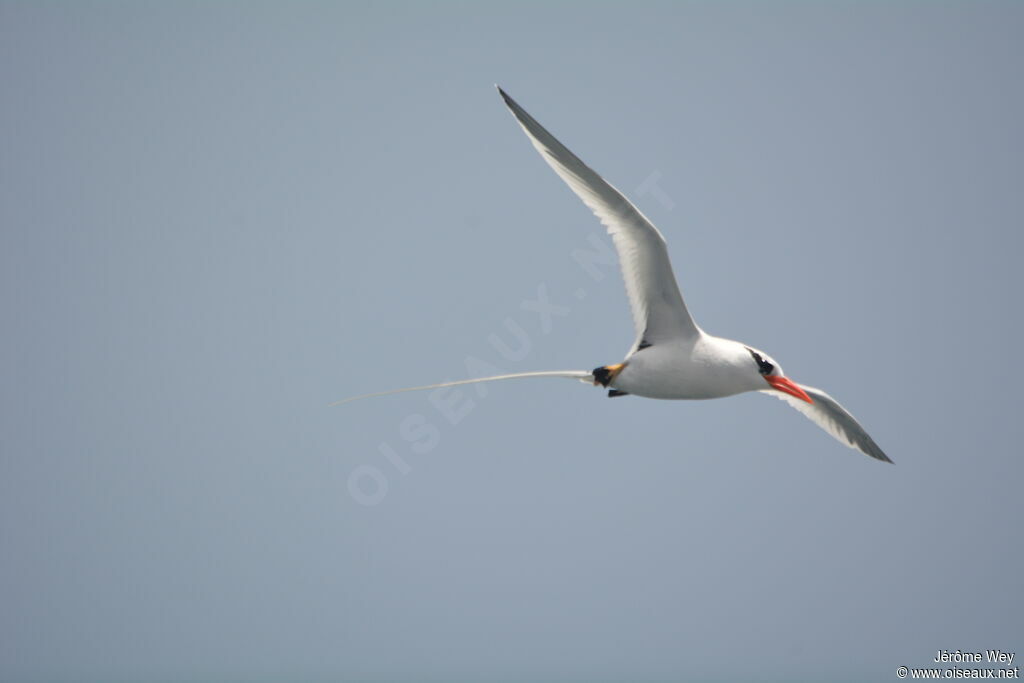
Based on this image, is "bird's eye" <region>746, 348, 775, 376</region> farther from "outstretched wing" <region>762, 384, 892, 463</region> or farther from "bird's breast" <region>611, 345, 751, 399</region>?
"outstretched wing" <region>762, 384, 892, 463</region>

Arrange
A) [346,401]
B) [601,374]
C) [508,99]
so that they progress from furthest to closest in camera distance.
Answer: [601,374]
[346,401]
[508,99]

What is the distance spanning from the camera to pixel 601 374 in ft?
32.7

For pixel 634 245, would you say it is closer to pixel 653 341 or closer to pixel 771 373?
pixel 653 341

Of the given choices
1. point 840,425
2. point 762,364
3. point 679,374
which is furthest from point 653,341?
point 840,425

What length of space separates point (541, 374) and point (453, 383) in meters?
0.92

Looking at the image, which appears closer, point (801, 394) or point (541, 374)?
point (541, 374)

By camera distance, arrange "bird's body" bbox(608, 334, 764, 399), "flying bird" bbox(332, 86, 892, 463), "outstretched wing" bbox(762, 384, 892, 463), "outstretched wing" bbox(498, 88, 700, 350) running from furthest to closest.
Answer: "outstretched wing" bbox(762, 384, 892, 463), "bird's body" bbox(608, 334, 764, 399), "flying bird" bbox(332, 86, 892, 463), "outstretched wing" bbox(498, 88, 700, 350)

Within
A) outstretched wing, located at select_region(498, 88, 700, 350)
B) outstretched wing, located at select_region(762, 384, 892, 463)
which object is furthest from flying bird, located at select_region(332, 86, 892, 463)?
outstretched wing, located at select_region(762, 384, 892, 463)

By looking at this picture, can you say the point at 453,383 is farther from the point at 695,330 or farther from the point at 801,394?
the point at 801,394

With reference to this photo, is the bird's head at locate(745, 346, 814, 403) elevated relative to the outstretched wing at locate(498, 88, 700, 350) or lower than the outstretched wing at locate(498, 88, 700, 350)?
lower

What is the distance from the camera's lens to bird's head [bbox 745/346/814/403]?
979 cm

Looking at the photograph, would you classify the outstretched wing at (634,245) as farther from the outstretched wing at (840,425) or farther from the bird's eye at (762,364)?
the outstretched wing at (840,425)

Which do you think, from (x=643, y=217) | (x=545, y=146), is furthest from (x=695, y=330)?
(x=545, y=146)

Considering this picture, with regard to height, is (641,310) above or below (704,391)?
above
